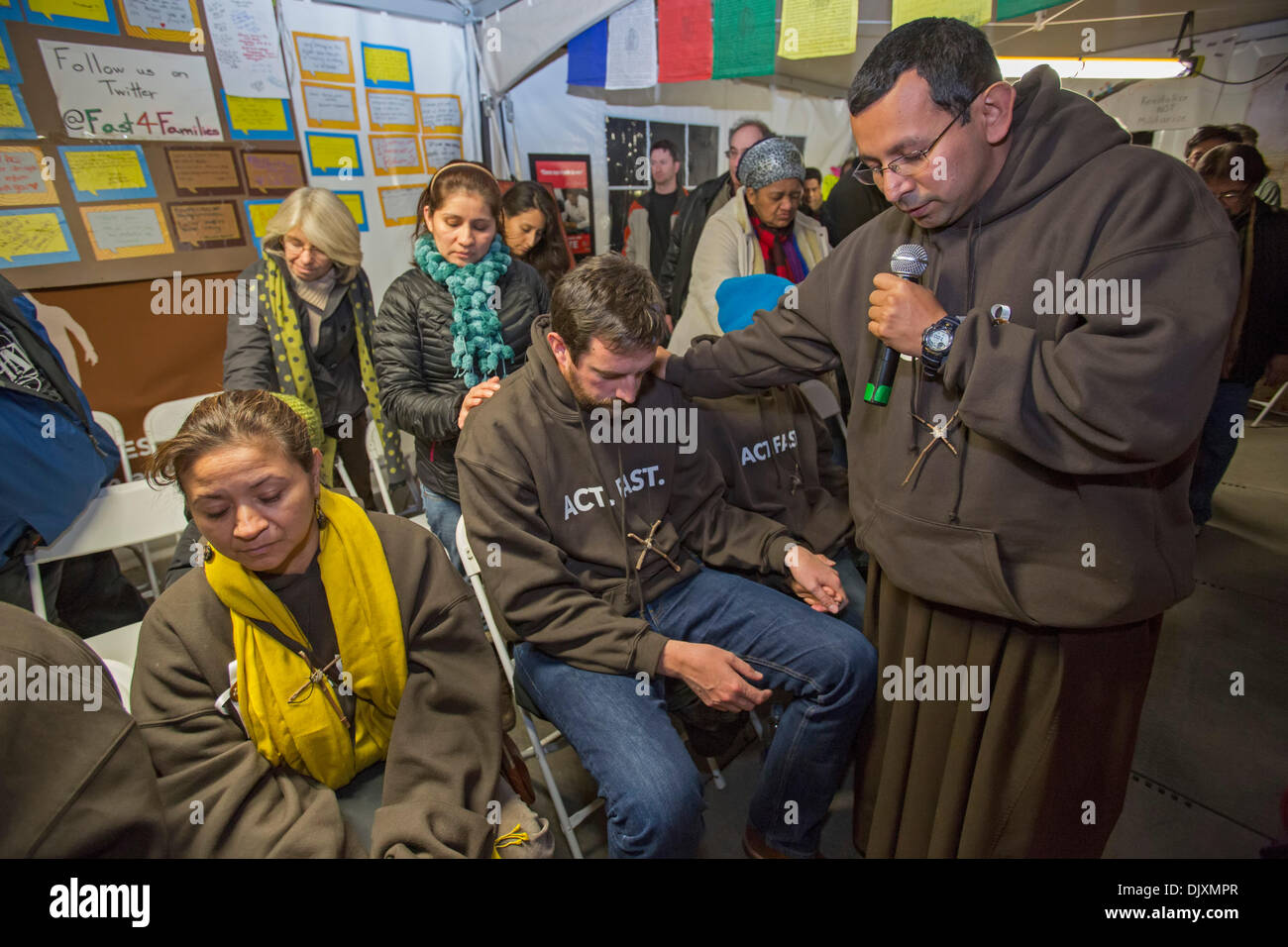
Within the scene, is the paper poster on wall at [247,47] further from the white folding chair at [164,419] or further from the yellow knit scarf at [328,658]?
the yellow knit scarf at [328,658]

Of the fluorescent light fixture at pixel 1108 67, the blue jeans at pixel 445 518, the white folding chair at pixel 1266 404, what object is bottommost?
the white folding chair at pixel 1266 404

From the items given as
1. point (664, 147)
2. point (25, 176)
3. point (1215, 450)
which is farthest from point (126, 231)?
point (1215, 450)

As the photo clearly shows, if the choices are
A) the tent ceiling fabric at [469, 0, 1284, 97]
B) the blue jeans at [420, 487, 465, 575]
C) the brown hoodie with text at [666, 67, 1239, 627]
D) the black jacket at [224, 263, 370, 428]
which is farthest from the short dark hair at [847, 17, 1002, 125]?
the tent ceiling fabric at [469, 0, 1284, 97]

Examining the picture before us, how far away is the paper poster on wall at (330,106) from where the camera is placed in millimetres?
3133

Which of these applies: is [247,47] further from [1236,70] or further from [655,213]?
[1236,70]

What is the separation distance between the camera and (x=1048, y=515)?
3.92 feet

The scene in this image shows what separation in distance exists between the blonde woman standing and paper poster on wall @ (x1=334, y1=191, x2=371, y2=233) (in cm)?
99

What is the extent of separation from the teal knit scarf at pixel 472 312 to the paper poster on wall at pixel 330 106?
1589mm

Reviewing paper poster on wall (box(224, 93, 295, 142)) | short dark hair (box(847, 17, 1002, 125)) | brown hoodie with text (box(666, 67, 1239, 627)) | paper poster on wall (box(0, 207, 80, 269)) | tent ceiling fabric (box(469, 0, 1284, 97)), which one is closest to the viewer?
brown hoodie with text (box(666, 67, 1239, 627))

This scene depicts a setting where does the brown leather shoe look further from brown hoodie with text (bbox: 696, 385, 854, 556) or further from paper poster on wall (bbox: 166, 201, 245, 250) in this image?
paper poster on wall (bbox: 166, 201, 245, 250)

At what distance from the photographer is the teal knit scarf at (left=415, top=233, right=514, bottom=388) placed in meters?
2.15

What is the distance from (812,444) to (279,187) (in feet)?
9.61

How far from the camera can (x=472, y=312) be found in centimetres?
216

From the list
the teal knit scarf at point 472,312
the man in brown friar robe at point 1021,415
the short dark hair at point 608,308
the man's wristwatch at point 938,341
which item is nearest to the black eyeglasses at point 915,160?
the man in brown friar robe at point 1021,415
